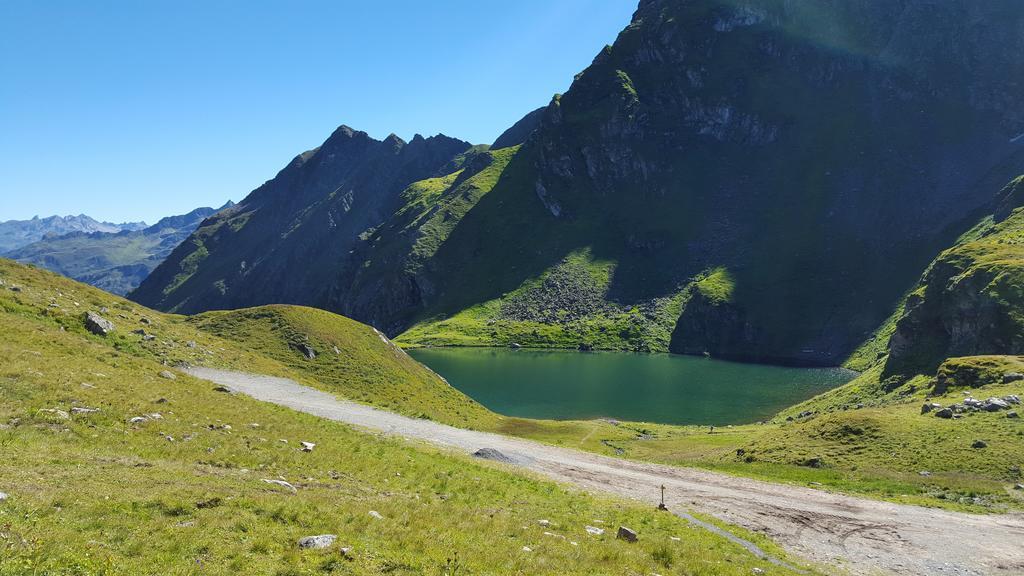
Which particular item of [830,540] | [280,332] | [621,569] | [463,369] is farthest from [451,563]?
[463,369]

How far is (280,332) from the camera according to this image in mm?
67625

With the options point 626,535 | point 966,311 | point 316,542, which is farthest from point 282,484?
point 966,311

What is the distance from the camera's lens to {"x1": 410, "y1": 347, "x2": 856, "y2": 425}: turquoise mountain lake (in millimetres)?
97625

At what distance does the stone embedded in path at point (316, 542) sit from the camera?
13438mm

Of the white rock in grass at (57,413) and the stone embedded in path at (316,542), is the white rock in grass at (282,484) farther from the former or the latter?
the white rock in grass at (57,413)

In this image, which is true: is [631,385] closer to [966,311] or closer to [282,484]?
[966,311]

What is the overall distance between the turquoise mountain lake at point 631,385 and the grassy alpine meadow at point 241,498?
6689 cm

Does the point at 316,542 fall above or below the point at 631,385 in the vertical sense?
below

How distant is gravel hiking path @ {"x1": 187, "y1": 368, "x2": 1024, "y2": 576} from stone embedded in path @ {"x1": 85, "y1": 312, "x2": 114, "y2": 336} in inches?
546

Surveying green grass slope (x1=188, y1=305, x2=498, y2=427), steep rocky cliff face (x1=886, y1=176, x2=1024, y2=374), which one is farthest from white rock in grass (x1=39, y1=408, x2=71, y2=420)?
steep rocky cliff face (x1=886, y1=176, x2=1024, y2=374)

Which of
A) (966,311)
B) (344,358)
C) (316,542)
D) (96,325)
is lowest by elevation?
(316,542)

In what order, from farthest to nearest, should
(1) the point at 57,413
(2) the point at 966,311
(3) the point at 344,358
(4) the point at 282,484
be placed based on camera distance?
(2) the point at 966,311 < (3) the point at 344,358 < (1) the point at 57,413 < (4) the point at 282,484

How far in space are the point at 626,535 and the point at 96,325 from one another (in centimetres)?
4587

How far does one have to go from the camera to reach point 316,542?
13.6m
